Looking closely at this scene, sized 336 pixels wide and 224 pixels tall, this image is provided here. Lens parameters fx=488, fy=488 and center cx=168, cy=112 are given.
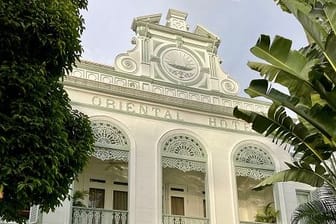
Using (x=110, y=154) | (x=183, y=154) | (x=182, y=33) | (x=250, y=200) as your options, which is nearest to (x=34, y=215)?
(x=110, y=154)

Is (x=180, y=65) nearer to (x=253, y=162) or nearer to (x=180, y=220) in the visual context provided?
(x=253, y=162)

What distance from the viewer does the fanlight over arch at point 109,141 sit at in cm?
1335

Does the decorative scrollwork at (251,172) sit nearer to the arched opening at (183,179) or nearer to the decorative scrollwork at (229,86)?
the arched opening at (183,179)

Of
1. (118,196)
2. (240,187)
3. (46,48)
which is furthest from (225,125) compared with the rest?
(46,48)

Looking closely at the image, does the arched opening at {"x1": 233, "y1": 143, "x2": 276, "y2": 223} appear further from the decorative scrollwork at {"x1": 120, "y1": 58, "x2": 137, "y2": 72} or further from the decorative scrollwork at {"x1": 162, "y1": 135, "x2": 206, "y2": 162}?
the decorative scrollwork at {"x1": 120, "y1": 58, "x2": 137, "y2": 72}

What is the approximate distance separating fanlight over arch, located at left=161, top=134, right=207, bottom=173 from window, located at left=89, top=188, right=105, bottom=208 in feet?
8.43

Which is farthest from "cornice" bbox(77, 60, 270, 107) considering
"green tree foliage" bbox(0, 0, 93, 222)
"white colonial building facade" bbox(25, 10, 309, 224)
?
"green tree foliage" bbox(0, 0, 93, 222)

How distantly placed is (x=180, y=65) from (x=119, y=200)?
188 inches

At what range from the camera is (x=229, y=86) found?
53.6 feet

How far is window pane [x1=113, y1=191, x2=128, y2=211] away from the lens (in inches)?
605

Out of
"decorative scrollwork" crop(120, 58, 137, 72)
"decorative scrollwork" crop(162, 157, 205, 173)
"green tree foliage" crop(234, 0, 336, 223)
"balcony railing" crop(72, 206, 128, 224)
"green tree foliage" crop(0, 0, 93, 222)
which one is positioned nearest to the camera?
"green tree foliage" crop(0, 0, 93, 222)

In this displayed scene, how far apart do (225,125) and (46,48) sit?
8.88 meters

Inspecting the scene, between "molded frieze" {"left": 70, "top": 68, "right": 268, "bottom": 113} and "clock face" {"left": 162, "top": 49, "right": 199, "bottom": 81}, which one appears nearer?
"molded frieze" {"left": 70, "top": 68, "right": 268, "bottom": 113}

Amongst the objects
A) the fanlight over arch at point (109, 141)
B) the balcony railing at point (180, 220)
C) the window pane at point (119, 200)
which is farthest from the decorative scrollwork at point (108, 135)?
the window pane at point (119, 200)
